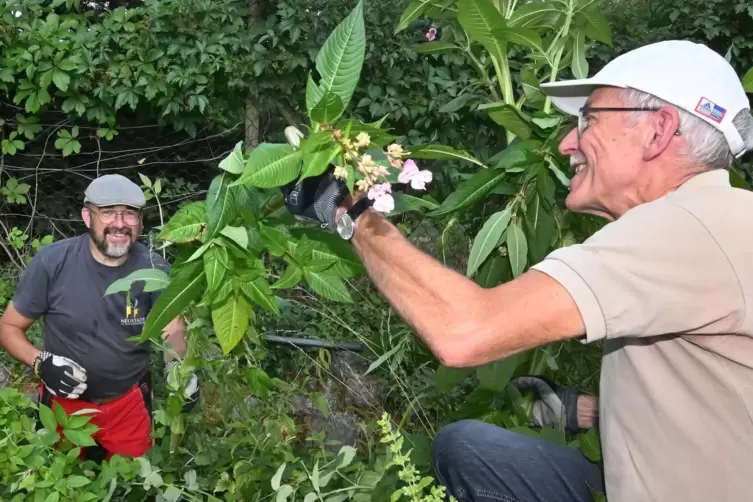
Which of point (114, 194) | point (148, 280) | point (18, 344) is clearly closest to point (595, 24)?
point (148, 280)

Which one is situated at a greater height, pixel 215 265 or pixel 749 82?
pixel 749 82

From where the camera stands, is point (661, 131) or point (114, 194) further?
point (114, 194)

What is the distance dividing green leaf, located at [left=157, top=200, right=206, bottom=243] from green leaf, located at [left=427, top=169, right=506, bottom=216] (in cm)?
58

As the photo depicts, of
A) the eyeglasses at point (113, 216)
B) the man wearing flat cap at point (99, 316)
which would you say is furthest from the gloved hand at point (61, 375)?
the eyeglasses at point (113, 216)

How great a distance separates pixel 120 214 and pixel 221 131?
5.06 ft

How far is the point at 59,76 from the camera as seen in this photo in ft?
13.2

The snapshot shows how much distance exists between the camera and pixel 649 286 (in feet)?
3.88

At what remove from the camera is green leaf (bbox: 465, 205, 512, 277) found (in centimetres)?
177

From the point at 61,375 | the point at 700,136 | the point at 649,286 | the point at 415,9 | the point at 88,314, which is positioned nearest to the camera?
the point at 649,286

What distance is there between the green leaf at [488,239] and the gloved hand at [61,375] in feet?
6.27

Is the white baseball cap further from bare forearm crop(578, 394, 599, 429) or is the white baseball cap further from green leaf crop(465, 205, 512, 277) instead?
bare forearm crop(578, 394, 599, 429)

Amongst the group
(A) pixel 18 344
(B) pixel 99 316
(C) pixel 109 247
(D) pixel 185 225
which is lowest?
(A) pixel 18 344

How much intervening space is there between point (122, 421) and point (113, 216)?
0.88 m

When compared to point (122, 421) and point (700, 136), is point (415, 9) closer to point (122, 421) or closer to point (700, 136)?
point (700, 136)
